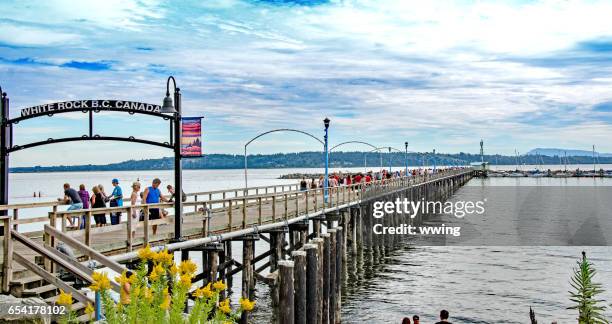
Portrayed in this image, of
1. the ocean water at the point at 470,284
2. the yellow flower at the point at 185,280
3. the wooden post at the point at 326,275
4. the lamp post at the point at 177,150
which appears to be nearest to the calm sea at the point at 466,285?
the ocean water at the point at 470,284

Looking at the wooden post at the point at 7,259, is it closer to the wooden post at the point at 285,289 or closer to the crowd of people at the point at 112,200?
the wooden post at the point at 285,289

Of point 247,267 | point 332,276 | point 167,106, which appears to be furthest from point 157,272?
point 247,267

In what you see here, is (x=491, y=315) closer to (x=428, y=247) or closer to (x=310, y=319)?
(x=310, y=319)

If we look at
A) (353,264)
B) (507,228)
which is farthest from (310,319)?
(507,228)

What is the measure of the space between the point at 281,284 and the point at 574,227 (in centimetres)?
5029

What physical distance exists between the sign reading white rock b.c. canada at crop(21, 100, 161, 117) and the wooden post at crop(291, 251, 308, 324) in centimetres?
476

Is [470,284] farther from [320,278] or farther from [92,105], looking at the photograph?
[92,105]

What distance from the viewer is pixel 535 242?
4678 cm

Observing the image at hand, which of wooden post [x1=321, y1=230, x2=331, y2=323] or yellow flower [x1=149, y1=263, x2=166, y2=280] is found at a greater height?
yellow flower [x1=149, y1=263, x2=166, y2=280]

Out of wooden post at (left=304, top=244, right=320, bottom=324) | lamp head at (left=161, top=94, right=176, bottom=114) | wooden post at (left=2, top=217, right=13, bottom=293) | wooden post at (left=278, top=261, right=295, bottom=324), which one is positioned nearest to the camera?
wooden post at (left=2, top=217, right=13, bottom=293)

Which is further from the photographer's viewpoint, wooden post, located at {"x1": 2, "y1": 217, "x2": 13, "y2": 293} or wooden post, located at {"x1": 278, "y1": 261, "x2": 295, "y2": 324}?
wooden post, located at {"x1": 278, "y1": 261, "x2": 295, "y2": 324}

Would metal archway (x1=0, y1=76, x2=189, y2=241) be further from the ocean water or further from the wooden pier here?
the ocean water

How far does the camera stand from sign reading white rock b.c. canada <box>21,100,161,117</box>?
16.2 meters

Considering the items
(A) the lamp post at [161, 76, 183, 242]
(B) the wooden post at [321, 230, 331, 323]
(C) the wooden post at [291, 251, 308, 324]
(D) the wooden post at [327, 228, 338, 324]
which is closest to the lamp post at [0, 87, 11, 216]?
(A) the lamp post at [161, 76, 183, 242]
